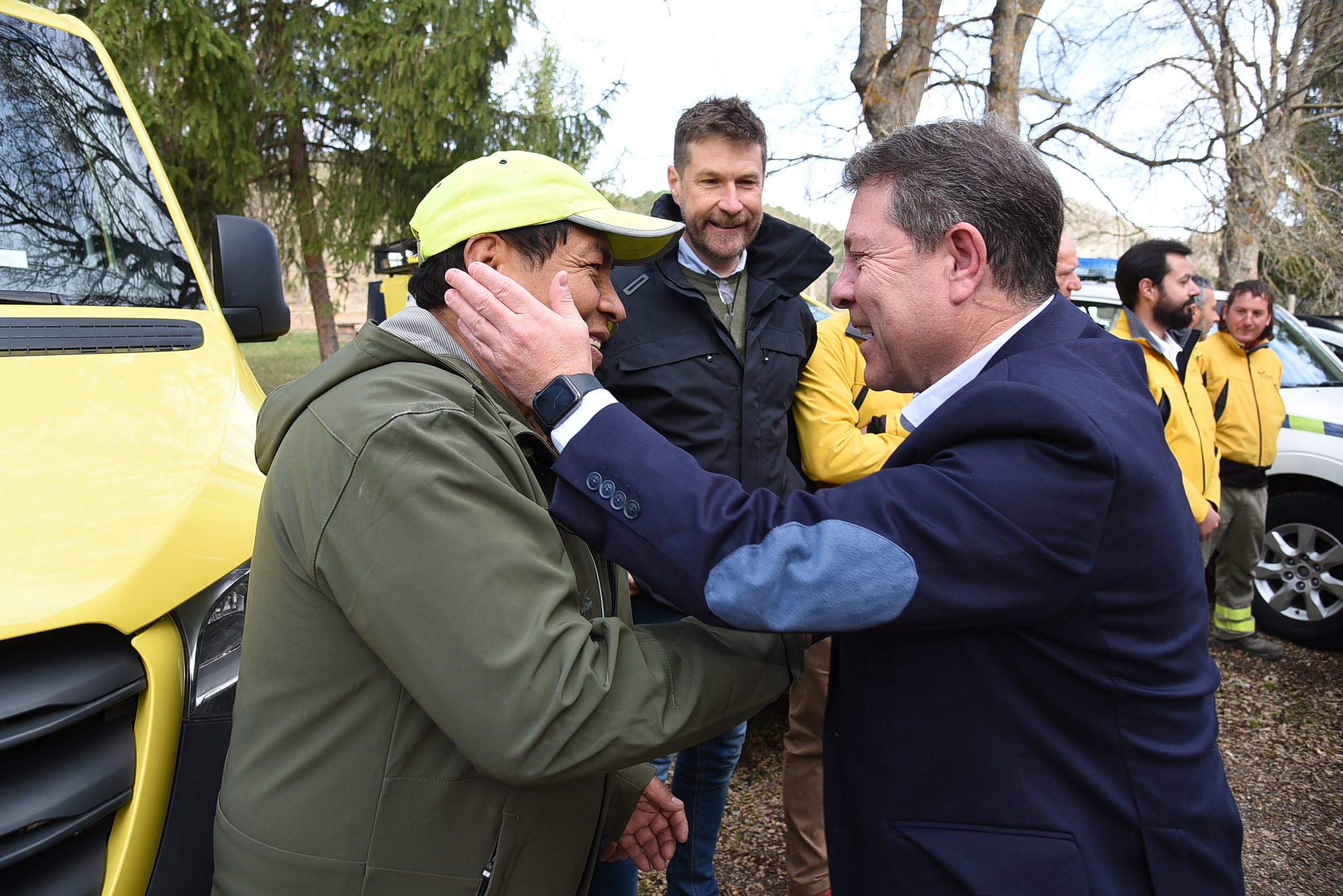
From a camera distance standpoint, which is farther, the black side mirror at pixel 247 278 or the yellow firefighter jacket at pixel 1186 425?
the yellow firefighter jacket at pixel 1186 425

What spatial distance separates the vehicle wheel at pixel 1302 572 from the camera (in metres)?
5.55

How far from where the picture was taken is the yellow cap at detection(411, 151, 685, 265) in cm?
157

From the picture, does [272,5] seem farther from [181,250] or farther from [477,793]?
[477,793]

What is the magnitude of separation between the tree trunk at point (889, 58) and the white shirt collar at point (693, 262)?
21.4ft

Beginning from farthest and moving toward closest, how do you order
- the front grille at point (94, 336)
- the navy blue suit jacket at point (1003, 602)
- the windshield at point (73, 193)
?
the windshield at point (73, 193), the front grille at point (94, 336), the navy blue suit jacket at point (1003, 602)

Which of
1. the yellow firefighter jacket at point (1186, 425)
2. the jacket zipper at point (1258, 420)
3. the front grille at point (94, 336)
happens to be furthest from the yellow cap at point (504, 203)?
the jacket zipper at point (1258, 420)

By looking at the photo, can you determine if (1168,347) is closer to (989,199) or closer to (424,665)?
(989,199)

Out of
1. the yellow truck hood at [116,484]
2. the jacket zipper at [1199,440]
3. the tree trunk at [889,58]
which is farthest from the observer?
the tree trunk at [889,58]

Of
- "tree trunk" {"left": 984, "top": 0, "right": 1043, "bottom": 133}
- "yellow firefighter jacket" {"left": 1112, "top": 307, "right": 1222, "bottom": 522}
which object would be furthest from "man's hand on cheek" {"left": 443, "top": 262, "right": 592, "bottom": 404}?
"tree trunk" {"left": 984, "top": 0, "right": 1043, "bottom": 133}

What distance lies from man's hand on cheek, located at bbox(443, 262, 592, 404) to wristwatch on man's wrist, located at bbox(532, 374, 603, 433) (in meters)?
0.02

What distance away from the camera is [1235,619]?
5.61 meters

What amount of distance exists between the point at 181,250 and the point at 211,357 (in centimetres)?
68

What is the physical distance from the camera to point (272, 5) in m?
11.7

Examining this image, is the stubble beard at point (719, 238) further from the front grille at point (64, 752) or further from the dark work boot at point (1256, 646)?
the dark work boot at point (1256, 646)
